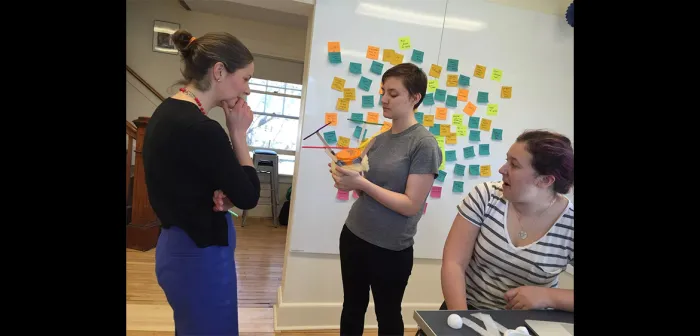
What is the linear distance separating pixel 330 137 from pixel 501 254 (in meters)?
1.12

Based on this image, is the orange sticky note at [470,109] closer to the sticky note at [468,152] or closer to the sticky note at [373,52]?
the sticky note at [468,152]

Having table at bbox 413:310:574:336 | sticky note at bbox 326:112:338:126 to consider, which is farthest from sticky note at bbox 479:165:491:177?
table at bbox 413:310:574:336

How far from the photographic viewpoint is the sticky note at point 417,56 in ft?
6.22

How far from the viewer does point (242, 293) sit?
2.21 metres

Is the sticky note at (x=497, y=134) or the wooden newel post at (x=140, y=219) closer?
the sticky note at (x=497, y=134)

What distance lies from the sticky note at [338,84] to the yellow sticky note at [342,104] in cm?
6

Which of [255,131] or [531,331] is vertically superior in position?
[255,131]

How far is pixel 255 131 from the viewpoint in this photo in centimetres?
401

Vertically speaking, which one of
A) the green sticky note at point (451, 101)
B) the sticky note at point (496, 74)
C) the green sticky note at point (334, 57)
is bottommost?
the green sticky note at point (451, 101)

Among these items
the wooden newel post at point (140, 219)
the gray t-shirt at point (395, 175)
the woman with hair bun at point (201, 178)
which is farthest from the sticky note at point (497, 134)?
the wooden newel post at point (140, 219)
